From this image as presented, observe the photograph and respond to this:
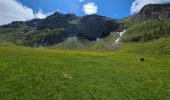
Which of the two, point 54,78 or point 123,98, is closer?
point 123,98

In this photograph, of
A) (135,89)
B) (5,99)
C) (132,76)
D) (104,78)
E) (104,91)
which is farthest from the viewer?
(132,76)

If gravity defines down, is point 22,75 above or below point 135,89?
above

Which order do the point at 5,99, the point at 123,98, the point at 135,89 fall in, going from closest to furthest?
the point at 5,99
the point at 123,98
the point at 135,89

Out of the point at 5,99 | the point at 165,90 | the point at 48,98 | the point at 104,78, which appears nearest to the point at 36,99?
the point at 48,98

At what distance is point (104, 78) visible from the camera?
37.0 metres

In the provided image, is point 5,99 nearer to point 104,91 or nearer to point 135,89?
point 104,91

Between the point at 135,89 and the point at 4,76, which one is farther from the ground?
the point at 4,76

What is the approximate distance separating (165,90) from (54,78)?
17.6m

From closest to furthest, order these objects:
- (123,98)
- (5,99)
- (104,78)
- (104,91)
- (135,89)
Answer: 1. (5,99)
2. (123,98)
3. (104,91)
4. (135,89)
5. (104,78)

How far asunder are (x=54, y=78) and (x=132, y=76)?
15.9 meters

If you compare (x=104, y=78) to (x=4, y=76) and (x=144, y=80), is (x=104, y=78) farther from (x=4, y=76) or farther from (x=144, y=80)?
(x=4, y=76)

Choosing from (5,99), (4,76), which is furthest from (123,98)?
(4,76)

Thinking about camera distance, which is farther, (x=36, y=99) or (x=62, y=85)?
(x=62, y=85)

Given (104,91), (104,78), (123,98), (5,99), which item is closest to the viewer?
(5,99)
